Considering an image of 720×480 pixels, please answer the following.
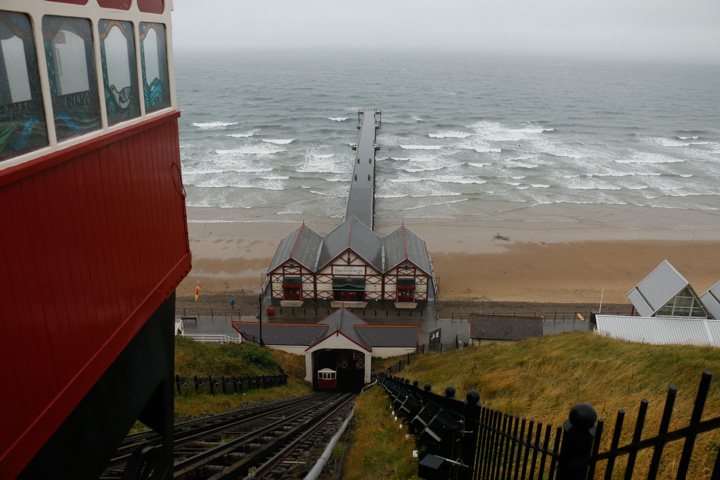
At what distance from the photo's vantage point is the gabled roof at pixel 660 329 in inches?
712

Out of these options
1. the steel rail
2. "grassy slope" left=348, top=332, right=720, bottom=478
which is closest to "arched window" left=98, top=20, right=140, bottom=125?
the steel rail

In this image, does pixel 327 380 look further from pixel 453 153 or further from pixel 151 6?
pixel 453 153

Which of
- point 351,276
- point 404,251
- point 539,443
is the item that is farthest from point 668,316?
point 539,443

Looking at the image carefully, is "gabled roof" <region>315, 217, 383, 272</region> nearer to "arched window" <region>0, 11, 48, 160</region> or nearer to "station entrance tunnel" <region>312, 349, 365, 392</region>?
"station entrance tunnel" <region>312, 349, 365, 392</region>

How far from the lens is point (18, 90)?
3156mm

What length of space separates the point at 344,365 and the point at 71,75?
65.3 feet

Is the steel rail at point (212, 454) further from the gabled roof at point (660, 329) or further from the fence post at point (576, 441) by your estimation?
the gabled roof at point (660, 329)

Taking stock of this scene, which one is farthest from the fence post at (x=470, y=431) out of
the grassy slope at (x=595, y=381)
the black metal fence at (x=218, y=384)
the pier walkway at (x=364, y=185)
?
the pier walkway at (x=364, y=185)

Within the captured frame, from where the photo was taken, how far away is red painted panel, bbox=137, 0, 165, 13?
15.6 feet

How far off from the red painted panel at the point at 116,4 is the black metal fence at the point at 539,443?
14.7ft

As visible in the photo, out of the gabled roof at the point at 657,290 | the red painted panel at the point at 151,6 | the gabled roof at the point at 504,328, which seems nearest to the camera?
the red painted panel at the point at 151,6

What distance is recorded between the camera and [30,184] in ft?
10.7

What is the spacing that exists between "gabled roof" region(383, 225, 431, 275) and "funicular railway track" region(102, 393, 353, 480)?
15.5 m

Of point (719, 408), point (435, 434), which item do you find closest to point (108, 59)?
point (435, 434)
